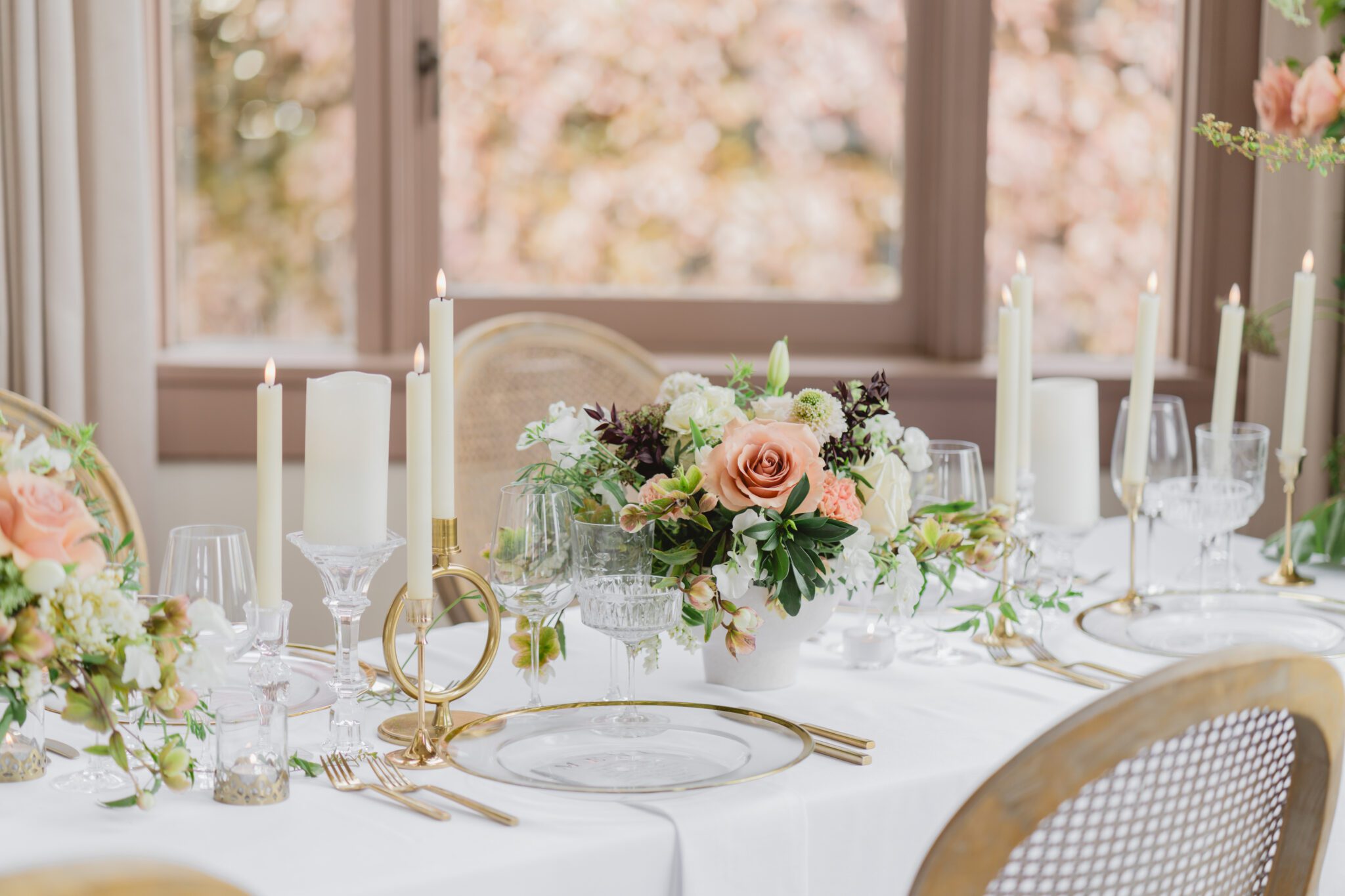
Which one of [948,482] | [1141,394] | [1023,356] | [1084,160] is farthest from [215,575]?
[1084,160]

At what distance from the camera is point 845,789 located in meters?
1.05

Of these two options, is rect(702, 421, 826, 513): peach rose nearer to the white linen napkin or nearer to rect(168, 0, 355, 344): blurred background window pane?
the white linen napkin

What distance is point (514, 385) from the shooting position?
216 cm

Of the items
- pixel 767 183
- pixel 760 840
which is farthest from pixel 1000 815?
pixel 767 183

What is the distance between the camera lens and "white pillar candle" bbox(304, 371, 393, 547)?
3.71ft

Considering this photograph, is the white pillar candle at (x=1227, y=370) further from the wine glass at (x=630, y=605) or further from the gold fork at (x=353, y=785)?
the gold fork at (x=353, y=785)

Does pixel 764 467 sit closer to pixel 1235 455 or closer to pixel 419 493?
pixel 419 493

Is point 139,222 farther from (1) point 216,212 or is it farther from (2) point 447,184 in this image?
(2) point 447,184

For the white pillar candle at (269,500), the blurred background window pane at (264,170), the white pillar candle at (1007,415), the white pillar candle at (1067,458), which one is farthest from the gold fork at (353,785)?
the blurred background window pane at (264,170)

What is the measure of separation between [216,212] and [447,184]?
433 mm

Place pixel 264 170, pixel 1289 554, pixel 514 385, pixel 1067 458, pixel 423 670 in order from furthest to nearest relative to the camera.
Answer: pixel 264 170, pixel 514 385, pixel 1289 554, pixel 1067 458, pixel 423 670

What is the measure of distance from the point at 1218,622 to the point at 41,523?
123cm

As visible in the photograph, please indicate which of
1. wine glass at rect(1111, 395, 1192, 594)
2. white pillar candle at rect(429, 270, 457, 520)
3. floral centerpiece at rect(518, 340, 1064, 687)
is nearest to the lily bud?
A: floral centerpiece at rect(518, 340, 1064, 687)

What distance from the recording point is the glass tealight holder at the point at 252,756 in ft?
3.24
